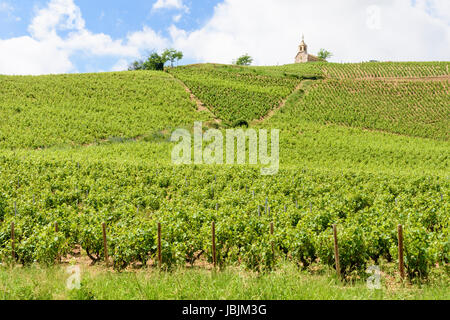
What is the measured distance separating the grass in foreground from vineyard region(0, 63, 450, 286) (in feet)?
4.10

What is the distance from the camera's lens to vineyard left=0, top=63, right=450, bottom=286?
8.34m

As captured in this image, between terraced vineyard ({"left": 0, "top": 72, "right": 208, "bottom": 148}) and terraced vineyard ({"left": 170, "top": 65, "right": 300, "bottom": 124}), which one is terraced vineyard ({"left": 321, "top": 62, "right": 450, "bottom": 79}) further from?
terraced vineyard ({"left": 0, "top": 72, "right": 208, "bottom": 148})

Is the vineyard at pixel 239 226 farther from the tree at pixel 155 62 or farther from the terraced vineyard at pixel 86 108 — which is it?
the tree at pixel 155 62

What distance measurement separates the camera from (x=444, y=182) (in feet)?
57.3

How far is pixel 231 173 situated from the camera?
69.2 feet

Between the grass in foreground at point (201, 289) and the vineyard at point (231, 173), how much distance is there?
4.10 ft

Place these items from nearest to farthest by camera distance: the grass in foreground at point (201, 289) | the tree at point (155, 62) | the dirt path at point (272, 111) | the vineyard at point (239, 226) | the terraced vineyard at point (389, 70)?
the grass in foreground at point (201, 289) → the vineyard at point (239, 226) → the dirt path at point (272, 111) → the terraced vineyard at point (389, 70) → the tree at point (155, 62)

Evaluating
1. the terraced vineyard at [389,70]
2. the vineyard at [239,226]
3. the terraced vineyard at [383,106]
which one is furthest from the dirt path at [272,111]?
the vineyard at [239,226]

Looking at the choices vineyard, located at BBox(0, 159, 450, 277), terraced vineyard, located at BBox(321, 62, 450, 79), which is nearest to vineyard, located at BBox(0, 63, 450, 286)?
vineyard, located at BBox(0, 159, 450, 277)

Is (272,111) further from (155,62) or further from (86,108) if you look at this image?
(155,62)

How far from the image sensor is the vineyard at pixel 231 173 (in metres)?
8.34

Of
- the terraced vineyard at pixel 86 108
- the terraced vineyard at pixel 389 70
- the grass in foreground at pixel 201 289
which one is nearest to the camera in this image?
the grass in foreground at pixel 201 289

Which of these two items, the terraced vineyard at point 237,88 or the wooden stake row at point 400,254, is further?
the terraced vineyard at point 237,88
